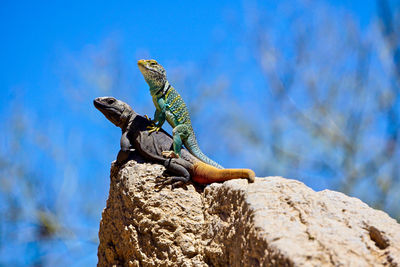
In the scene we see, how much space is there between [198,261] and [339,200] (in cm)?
138

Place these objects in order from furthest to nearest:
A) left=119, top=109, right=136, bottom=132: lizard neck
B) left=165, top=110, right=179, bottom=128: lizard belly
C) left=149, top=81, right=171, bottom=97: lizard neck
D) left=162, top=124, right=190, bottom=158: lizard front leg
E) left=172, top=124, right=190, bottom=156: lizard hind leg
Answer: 1. left=149, top=81, right=171, bottom=97: lizard neck
2. left=165, top=110, right=179, bottom=128: lizard belly
3. left=119, top=109, right=136, bottom=132: lizard neck
4. left=172, top=124, right=190, bottom=156: lizard hind leg
5. left=162, top=124, right=190, bottom=158: lizard front leg

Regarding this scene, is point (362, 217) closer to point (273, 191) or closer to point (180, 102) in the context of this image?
point (273, 191)

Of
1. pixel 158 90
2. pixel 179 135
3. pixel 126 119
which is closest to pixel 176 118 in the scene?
pixel 179 135

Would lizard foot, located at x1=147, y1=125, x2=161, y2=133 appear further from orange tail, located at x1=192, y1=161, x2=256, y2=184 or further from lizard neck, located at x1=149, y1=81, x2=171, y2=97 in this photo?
orange tail, located at x1=192, y1=161, x2=256, y2=184

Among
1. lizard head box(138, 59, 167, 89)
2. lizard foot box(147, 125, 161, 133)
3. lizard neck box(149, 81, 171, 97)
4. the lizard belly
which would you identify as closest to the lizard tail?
the lizard belly

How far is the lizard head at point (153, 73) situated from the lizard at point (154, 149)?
466mm

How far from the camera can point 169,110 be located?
527 cm

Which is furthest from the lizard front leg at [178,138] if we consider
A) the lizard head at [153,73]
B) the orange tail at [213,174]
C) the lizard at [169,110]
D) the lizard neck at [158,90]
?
the lizard head at [153,73]

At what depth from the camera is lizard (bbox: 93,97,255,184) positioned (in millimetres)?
4429

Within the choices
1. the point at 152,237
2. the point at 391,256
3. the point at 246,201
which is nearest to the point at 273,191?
the point at 246,201

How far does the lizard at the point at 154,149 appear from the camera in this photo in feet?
14.5

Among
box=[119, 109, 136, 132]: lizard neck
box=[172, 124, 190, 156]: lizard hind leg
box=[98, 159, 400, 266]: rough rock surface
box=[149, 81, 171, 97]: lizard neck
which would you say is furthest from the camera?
box=[149, 81, 171, 97]: lizard neck

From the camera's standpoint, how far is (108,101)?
5.18 metres

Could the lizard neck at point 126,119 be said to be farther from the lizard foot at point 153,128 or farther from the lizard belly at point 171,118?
the lizard belly at point 171,118
